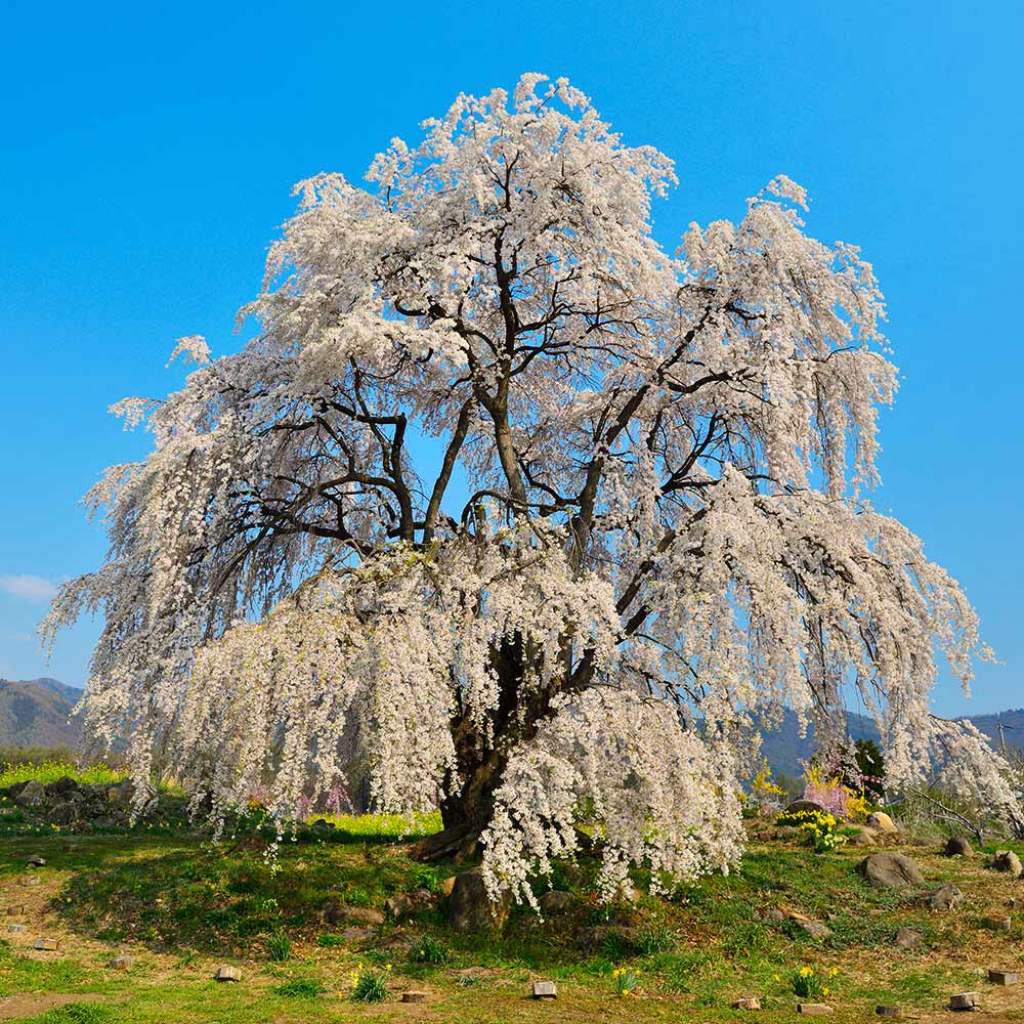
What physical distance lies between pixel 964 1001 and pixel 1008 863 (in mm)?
6756

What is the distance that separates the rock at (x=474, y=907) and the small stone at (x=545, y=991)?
2046 mm

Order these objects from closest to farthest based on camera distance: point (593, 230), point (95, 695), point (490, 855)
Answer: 1. point (490, 855)
2. point (95, 695)
3. point (593, 230)

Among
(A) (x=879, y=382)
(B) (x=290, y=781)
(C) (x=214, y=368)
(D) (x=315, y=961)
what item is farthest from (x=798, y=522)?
(C) (x=214, y=368)

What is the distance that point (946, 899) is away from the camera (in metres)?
13.2

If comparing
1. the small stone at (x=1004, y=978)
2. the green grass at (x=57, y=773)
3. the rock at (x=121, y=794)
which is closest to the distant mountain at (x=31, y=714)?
the green grass at (x=57, y=773)

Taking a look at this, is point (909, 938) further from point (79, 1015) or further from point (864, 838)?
point (79, 1015)

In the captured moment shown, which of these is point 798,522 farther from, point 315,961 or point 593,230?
point 315,961

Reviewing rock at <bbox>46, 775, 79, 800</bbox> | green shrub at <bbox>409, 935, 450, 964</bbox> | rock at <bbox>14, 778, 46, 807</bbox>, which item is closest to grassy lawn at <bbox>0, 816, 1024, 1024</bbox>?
green shrub at <bbox>409, 935, 450, 964</bbox>

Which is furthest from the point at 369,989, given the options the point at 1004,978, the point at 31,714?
the point at 31,714

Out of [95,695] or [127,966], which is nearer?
[127,966]

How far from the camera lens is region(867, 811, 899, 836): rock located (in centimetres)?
1826

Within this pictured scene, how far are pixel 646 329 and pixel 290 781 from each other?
9406mm

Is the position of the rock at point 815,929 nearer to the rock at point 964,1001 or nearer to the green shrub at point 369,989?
the rock at point 964,1001

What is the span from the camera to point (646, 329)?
1620 cm
